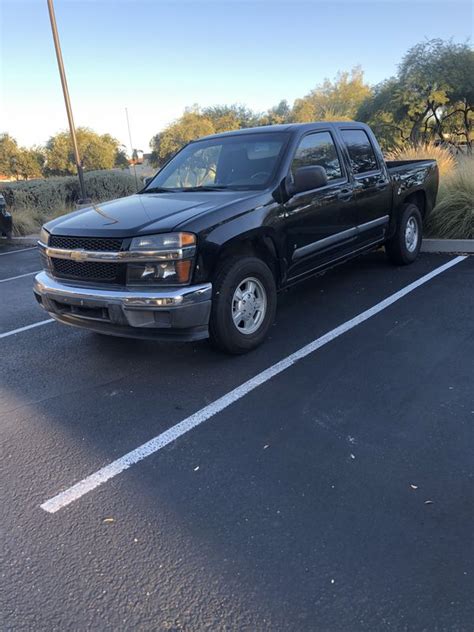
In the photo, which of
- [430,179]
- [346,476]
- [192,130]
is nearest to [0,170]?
[192,130]

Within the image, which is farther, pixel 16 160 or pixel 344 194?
A: pixel 16 160

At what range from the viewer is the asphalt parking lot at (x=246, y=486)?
197cm

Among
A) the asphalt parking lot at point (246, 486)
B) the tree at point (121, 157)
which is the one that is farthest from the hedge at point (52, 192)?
the tree at point (121, 157)

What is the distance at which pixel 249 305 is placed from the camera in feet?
13.8

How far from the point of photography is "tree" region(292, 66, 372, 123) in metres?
62.2

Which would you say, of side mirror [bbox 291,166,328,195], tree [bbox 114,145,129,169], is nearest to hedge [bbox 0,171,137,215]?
side mirror [bbox 291,166,328,195]

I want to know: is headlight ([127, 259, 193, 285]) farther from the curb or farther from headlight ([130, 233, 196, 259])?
the curb

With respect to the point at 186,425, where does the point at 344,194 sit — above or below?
above

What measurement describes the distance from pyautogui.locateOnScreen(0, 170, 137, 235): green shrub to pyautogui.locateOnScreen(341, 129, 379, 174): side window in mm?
11136

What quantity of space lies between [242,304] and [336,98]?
67.0m

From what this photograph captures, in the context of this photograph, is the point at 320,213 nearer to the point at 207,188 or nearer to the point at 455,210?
the point at 207,188

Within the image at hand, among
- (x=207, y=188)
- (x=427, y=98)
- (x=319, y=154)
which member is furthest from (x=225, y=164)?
(x=427, y=98)

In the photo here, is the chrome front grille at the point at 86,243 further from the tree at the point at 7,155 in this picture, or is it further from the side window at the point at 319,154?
the tree at the point at 7,155

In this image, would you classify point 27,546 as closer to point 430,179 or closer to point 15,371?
point 15,371
